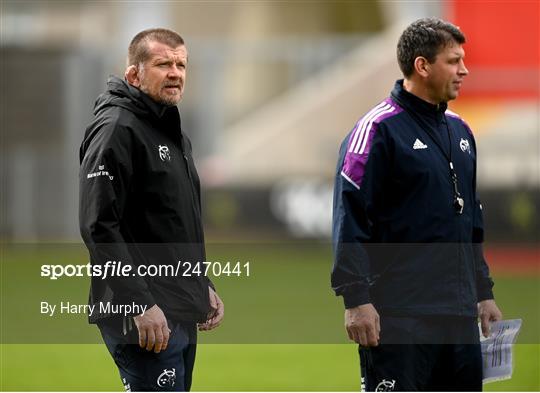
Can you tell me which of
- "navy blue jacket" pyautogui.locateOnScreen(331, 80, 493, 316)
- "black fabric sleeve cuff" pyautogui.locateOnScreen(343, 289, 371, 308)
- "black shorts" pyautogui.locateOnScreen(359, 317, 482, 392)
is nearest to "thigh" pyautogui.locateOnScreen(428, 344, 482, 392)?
"black shorts" pyautogui.locateOnScreen(359, 317, 482, 392)

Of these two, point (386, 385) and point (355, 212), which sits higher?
point (355, 212)

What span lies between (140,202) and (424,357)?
4.18 feet

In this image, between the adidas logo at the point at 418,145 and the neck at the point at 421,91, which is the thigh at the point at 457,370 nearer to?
the adidas logo at the point at 418,145

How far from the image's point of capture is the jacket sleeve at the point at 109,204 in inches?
166

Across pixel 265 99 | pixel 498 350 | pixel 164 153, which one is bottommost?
pixel 498 350

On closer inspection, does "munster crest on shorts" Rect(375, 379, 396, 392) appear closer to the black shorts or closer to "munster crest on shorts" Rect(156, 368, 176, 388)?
the black shorts

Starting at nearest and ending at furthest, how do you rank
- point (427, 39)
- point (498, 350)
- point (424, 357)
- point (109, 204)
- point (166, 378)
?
point (109, 204) < point (166, 378) < point (424, 357) < point (427, 39) < point (498, 350)

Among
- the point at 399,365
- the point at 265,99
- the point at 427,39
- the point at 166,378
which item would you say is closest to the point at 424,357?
the point at 399,365

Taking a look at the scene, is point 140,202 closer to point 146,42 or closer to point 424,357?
point 146,42

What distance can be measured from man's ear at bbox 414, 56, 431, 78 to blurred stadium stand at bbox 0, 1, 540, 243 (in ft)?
37.5

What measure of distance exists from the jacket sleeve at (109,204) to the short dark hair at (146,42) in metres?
0.35

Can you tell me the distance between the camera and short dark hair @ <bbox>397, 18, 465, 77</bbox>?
15.2 ft

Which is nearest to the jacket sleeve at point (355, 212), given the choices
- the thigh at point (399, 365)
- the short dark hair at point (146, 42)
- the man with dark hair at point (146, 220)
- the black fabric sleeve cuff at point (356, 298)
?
the black fabric sleeve cuff at point (356, 298)

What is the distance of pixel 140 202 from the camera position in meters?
4.43
